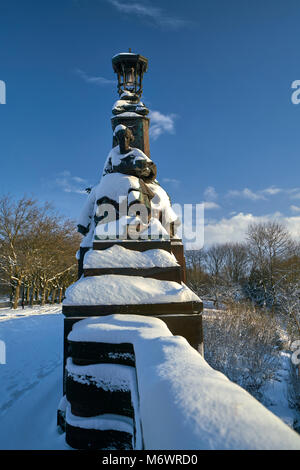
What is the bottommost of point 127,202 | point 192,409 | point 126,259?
point 192,409

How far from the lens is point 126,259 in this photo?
17.3 feet

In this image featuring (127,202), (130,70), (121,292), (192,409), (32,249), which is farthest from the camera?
(32,249)

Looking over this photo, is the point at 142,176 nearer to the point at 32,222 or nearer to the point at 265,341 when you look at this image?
the point at 265,341

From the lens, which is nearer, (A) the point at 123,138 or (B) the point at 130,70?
(A) the point at 123,138

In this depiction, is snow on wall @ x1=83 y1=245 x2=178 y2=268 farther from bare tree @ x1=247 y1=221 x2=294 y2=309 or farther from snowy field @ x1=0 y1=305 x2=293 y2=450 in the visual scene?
bare tree @ x1=247 y1=221 x2=294 y2=309

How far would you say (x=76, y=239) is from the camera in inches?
1206

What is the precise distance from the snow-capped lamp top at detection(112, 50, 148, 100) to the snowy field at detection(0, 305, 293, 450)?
10.6 metres

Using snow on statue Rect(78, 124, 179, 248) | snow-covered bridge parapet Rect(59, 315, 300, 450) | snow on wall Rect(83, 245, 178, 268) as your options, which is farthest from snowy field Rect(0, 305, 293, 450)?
snow on statue Rect(78, 124, 179, 248)

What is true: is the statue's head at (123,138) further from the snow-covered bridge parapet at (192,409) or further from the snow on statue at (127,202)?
the snow-covered bridge parapet at (192,409)

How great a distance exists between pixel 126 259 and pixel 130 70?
30.5 ft

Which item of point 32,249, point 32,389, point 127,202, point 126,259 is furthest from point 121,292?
point 32,249

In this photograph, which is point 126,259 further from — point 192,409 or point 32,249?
point 32,249

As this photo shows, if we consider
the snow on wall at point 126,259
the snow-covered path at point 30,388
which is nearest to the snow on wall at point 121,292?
the snow on wall at point 126,259
